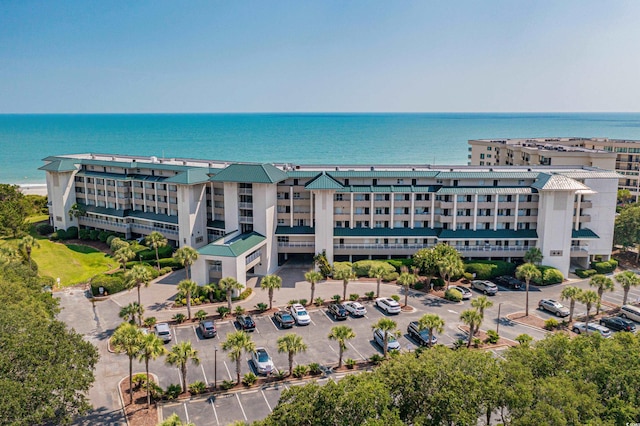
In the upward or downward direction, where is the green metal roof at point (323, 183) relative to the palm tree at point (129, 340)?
upward

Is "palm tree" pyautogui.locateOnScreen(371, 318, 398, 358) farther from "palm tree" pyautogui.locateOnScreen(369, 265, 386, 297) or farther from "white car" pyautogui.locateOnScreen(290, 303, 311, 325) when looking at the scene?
"palm tree" pyautogui.locateOnScreen(369, 265, 386, 297)

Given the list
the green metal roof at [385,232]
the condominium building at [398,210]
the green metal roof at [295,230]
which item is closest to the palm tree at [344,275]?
the condominium building at [398,210]

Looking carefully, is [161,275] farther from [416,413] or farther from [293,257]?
[416,413]

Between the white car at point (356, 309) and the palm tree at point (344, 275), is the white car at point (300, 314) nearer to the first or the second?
the white car at point (356, 309)

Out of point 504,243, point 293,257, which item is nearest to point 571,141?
point 504,243

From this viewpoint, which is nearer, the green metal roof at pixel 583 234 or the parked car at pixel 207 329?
the parked car at pixel 207 329

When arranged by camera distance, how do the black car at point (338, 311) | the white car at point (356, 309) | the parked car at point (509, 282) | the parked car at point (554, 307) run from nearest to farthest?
the black car at point (338, 311) < the white car at point (356, 309) < the parked car at point (554, 307) < the parked car at point (509, 282)

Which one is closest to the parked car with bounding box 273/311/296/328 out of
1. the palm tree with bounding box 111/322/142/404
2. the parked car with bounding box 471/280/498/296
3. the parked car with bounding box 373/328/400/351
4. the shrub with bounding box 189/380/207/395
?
the parked car with bounding box 373/328/400/351
